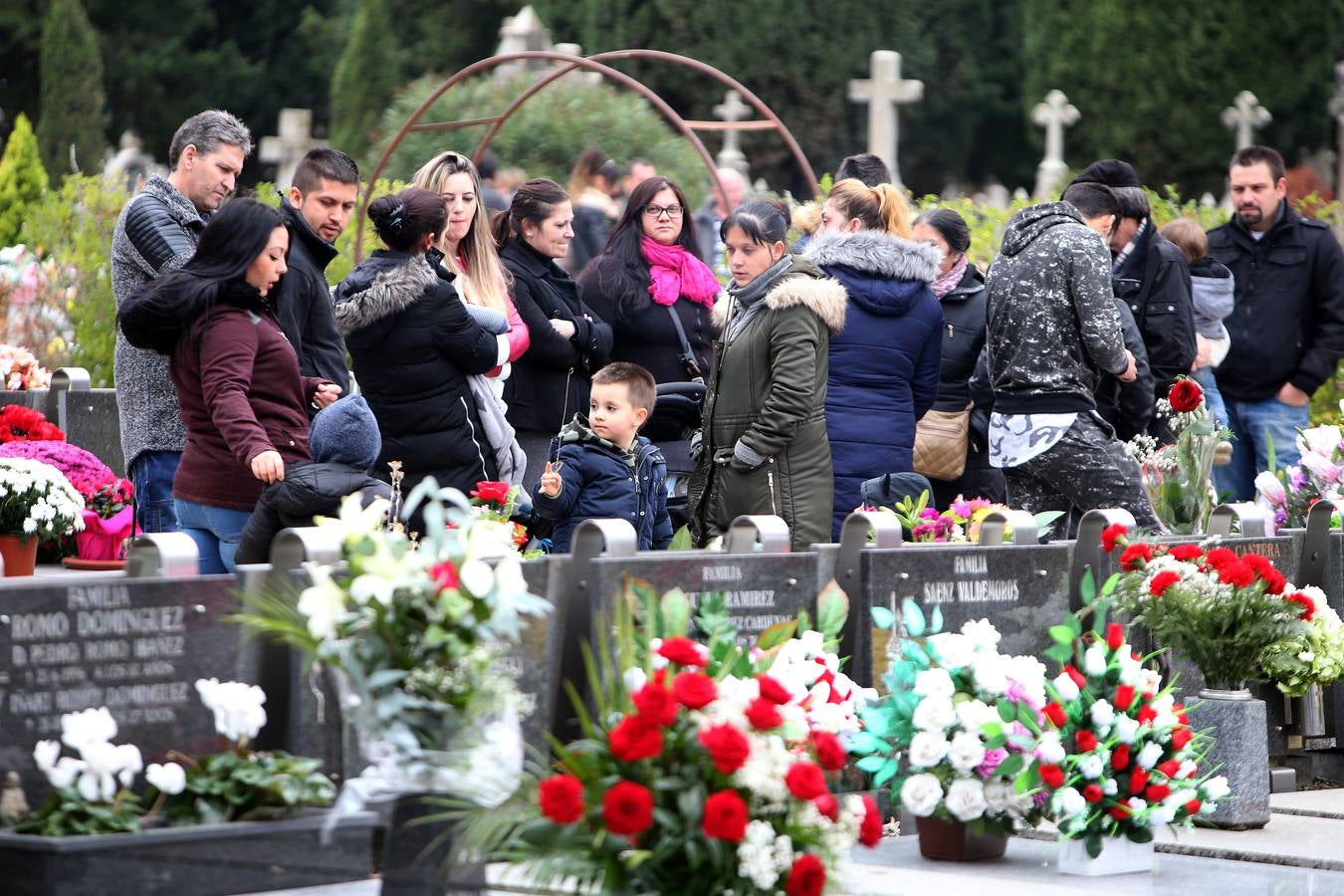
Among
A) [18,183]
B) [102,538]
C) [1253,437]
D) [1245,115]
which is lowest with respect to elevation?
[102,538]

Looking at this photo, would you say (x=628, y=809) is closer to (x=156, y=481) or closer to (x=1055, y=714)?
(x=1055, y=714)

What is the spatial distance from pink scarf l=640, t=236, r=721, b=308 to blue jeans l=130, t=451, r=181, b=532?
7.16ft

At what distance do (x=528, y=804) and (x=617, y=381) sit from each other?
10.2ft

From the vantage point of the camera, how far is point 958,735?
5.03m

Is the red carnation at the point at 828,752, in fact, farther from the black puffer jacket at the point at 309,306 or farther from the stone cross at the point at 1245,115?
the stone cross at the point at 1245,115

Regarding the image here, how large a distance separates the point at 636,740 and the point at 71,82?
31.3 m

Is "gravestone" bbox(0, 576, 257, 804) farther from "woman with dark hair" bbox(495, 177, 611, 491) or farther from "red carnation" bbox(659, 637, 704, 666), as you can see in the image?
"woman with dark hair" bbox(495, 177, 611, 491)

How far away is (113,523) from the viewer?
8.49 meters

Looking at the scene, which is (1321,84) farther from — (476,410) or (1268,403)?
(476,410)

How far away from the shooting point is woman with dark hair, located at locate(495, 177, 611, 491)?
7.64m

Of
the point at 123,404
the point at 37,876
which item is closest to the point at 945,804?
the point at 37,876

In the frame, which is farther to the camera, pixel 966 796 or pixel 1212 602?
pixel 1212 602

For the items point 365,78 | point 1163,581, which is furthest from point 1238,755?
point 365,78

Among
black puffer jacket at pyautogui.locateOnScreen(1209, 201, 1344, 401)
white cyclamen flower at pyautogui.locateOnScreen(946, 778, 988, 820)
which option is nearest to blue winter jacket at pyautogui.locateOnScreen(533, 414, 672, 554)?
white cyclamen flower at pyautogui.locateOnScreen(946, 778, 988, 820)
